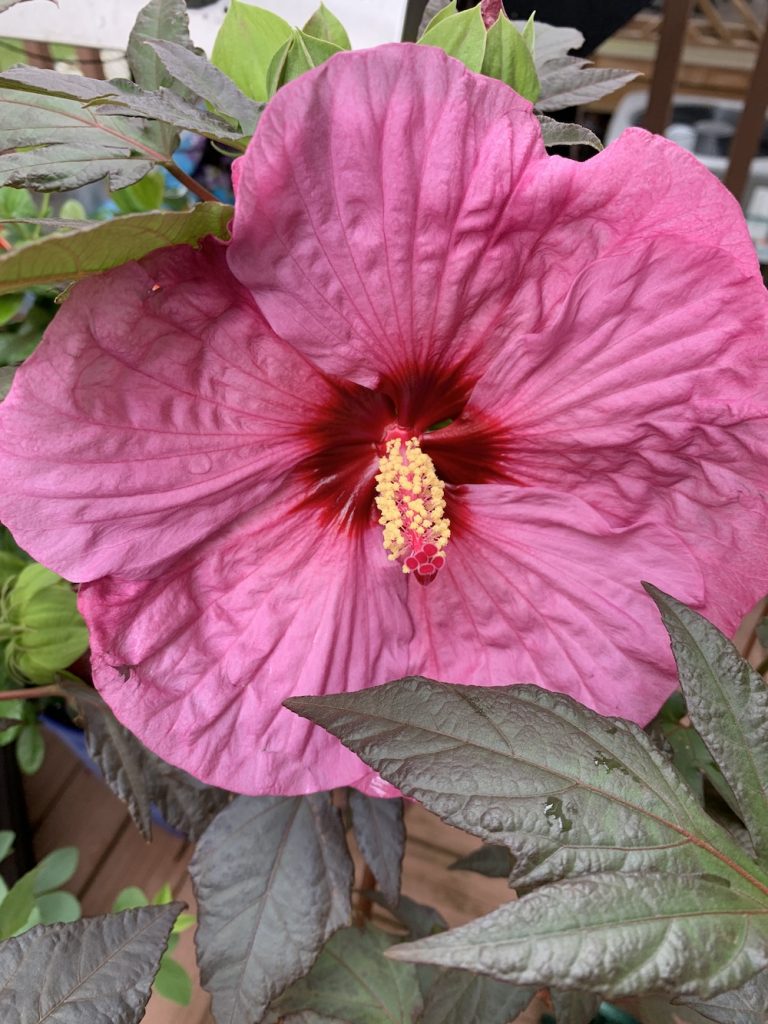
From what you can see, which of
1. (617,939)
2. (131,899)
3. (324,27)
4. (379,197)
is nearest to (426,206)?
(379,197)

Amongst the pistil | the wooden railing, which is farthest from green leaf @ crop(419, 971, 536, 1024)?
the wooden railing

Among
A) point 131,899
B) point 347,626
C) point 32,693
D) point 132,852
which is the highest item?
point 347,626

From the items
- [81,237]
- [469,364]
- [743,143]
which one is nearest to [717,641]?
[469,364]

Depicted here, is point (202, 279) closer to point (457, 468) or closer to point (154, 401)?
point (154, 401)

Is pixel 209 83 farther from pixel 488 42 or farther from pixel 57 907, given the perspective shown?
pixel 57 907

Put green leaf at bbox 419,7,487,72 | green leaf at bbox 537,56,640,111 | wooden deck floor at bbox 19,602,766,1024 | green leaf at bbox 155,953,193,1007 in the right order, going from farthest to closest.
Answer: wooden deck floor at bbox 19,602,766,1024
green leaf at bbox 155,953,193,1007
green leaf at bbox 537,56,640,111
green leaf at bbox 419,7,487,72

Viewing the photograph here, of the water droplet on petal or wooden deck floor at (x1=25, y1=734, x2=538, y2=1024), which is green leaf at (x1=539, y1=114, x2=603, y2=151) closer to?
the water droplet on petal
